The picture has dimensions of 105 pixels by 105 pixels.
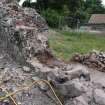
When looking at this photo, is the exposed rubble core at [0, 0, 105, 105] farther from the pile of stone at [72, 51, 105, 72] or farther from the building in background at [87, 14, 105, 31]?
the building in background at [87, 14, 105, 31]

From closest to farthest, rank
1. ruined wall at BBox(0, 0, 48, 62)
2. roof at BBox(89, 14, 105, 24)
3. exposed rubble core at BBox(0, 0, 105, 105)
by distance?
exposed rubble core at BBox(0, 0, 105, 105), ruined wall at BBox(0, 0, 48, 62), roof at BBox(89, 14, 105, 24)

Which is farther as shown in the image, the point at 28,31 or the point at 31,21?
the point at 31,21

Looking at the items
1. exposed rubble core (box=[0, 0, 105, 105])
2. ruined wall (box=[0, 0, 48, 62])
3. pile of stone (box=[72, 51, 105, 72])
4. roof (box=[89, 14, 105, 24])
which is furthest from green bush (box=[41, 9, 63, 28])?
pile of stone (box=[72, 51, 105, 72])

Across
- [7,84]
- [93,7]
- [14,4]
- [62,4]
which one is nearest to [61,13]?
[62,4]

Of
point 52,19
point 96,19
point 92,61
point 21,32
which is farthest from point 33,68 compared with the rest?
point 96,19

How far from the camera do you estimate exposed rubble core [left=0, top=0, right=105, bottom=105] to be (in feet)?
14.8

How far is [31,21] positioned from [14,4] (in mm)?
522

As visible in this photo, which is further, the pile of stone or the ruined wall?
the pile of stone

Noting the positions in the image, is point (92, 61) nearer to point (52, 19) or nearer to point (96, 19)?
point (52, 19)

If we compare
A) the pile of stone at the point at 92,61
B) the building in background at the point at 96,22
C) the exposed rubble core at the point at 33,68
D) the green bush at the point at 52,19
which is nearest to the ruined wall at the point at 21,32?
the exposed rubble core at the point at 33,68

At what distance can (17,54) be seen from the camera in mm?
5504

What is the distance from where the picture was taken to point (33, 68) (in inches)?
204

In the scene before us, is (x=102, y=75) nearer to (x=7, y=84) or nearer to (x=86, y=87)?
(x=86, y=87)

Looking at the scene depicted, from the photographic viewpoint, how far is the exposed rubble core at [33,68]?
4496 millimetres
